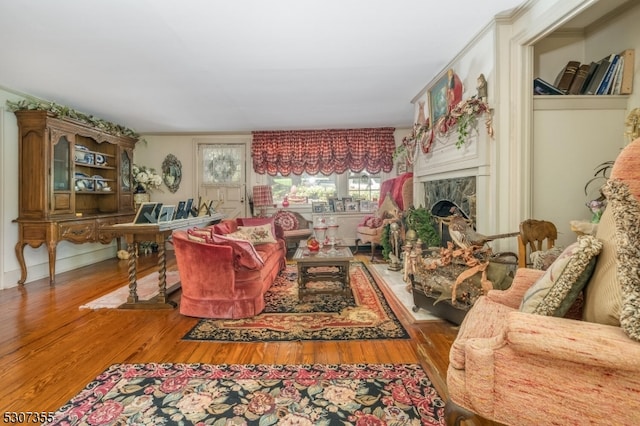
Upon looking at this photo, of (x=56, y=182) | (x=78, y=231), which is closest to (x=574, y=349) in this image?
(x=78, y=231)

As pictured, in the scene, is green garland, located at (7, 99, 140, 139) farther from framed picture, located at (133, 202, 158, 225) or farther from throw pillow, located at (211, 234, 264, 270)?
throw pillow, located at (211, 234, 264, 270)

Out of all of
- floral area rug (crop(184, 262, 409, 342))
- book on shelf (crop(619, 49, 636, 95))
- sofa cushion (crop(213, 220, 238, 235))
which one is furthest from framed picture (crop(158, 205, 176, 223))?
book on shelf (crop(619, 49, 636, 95))

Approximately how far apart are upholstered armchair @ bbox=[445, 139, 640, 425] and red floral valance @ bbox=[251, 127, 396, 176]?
16.5 feet

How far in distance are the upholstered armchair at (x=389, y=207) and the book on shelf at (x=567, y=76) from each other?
2.49 meters

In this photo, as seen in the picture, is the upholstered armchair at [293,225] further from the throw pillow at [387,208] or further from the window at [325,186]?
the throw pillow at [387,208]

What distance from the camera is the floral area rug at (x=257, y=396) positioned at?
152 cm

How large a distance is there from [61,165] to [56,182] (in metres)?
0.26

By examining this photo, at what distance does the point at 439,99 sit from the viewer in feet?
11.7

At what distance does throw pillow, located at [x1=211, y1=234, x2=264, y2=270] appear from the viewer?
2660 millimetres

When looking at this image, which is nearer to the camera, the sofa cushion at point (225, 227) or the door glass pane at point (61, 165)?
the sofa cushion at point (225, 227)

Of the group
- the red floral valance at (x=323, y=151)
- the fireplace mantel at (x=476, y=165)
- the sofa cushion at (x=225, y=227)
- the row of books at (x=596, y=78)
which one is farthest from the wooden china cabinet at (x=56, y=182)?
the row of books at (x=596, y=78)

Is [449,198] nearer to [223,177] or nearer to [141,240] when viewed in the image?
[141,240]

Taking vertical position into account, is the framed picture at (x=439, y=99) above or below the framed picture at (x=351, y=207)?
above

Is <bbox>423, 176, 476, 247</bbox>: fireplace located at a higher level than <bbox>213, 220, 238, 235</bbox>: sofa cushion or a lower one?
higher
